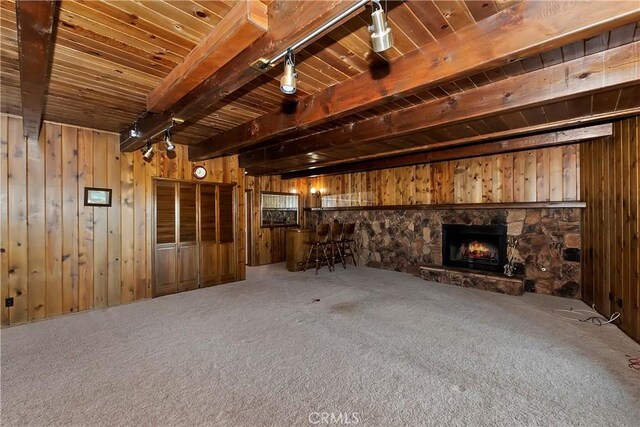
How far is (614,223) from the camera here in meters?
3.18

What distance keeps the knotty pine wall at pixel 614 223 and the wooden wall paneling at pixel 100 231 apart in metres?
6.31

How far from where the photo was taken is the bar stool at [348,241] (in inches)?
264

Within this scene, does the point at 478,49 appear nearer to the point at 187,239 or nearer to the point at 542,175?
the point at 542,175

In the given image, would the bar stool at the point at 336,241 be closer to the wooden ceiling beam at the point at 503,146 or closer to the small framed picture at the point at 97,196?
the wooden ceiling beam at the point at 503,146

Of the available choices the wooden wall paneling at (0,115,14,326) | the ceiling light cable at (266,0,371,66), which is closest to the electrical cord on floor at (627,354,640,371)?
the ceiling light cable at (266,0,371,66)

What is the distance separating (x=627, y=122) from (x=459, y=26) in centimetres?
264

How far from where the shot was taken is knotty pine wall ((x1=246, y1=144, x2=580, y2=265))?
171 inches

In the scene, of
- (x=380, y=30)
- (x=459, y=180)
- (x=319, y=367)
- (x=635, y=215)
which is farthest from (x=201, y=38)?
(x=459, y=180)

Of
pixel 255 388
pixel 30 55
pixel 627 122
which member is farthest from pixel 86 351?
pixel 627 122

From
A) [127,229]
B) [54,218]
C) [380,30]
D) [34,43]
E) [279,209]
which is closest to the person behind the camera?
[380,30]

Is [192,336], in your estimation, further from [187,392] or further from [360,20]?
[360,20]

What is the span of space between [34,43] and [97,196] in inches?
116

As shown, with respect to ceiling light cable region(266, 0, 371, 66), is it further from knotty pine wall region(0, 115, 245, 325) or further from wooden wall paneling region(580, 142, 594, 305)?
wooden wall paneling region(580, 142, 594, 305)

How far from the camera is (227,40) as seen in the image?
5.19ft
